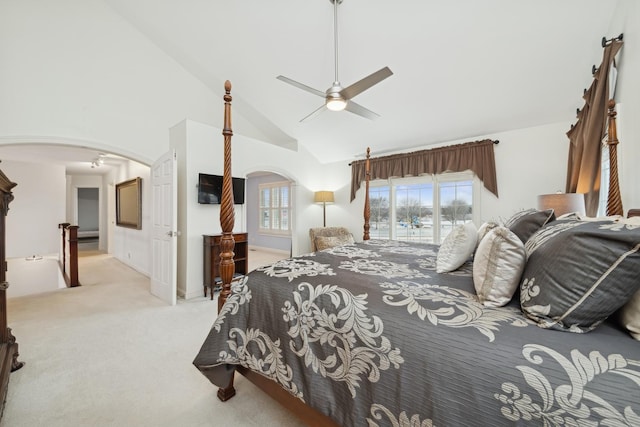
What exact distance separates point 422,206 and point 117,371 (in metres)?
4.65

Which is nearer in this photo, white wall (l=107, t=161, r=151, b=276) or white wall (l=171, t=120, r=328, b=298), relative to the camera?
white wall (l=171, t=120, r=328, b=298)

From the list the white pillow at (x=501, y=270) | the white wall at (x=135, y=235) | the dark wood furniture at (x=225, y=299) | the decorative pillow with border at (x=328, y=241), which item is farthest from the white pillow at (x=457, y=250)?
the white wall at (x=135, y=235)

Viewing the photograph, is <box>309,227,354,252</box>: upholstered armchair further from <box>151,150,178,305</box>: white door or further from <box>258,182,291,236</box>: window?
<box>151,150,178,305</box>: white door

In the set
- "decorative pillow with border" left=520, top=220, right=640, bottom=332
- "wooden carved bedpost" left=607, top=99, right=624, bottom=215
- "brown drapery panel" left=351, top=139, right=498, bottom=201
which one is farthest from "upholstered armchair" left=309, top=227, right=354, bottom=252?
"decorative pillow with border" left=520, top=220, right=640, bottom=332

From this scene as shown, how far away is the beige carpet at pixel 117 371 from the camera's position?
1.49 meters

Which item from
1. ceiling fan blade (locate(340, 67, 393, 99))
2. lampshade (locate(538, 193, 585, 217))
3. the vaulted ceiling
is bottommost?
lampshade (locate(538, 193, 585, 217))

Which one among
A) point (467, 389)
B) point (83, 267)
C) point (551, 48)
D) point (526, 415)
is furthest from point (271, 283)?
point (83, 267)

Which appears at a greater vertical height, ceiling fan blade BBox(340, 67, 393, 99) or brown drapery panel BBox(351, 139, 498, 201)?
ceiling fan blade BBox(340, 67, 393, 99)

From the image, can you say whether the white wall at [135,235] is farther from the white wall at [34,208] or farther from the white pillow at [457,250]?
the white pillow at [457,250]

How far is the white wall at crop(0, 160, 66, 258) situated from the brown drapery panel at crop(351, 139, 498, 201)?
23.0ft

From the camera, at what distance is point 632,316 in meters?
0.78

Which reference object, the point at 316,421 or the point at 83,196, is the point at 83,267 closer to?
the point at 316,421

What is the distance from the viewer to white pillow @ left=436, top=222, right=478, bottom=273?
5.05 ft

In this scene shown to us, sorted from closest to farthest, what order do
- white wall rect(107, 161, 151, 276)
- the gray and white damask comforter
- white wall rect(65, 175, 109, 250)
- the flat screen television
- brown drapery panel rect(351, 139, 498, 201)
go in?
the gray and white damask comforter < the flat screen television < brown drapery panel rect(351, 139, 498, 201) < white wall rect(107, 161, 151, 276) < white wall rect(65, 175, 109, 250)
